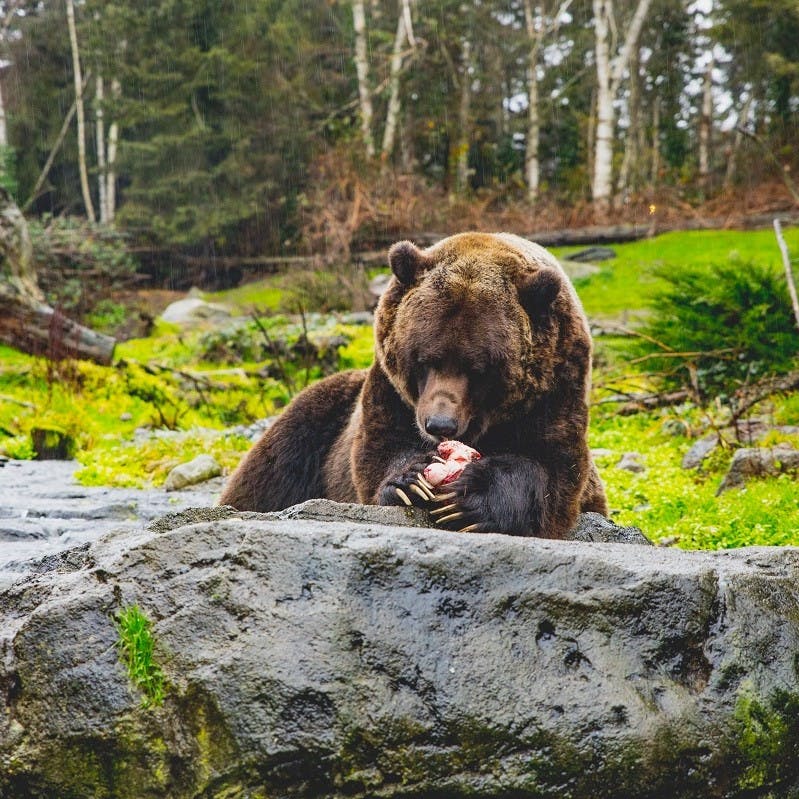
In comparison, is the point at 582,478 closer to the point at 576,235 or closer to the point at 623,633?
the point at 623,633

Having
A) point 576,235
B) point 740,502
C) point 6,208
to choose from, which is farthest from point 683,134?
point 740,502

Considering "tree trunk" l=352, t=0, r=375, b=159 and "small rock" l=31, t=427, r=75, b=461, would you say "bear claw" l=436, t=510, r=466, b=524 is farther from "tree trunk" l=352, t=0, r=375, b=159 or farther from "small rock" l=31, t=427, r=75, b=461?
"tree trunk" l=352, t=0, r=375, b=159

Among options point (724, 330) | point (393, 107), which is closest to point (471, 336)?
point (724, 330)

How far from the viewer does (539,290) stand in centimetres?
406

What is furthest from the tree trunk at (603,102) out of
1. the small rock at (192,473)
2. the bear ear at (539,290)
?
the bear ear at (539,290)

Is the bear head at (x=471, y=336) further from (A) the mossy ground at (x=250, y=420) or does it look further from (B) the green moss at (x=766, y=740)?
(A) the mossy ground at (x=250, y=420)

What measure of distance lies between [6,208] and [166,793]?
1435 centimetres

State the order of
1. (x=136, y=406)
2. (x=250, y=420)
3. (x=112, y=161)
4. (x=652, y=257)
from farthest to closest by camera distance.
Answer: (x=112, y=161) → (x=652, y=257) → (x=136, y=406) → (x=250, y=420)

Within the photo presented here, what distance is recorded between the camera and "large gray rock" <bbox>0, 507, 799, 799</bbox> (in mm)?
2359

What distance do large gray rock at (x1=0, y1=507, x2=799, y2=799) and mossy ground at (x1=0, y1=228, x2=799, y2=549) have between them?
112 inches

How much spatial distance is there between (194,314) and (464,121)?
48.9ft

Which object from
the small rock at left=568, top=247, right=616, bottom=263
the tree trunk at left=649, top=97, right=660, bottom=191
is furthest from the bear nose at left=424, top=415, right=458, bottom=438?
the tree trunk at left=649, top=97, right=660, bottom=191

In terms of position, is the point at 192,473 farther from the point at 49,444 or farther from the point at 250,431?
the point at 49,444

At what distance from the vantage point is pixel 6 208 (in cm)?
1493
